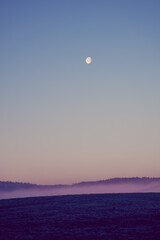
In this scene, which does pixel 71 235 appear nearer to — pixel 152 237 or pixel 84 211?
pixel 152 237

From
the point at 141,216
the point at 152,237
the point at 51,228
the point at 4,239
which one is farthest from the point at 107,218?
the point at 4,239

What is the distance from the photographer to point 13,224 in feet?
83.4

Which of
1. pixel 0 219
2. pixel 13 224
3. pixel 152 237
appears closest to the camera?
pixel 152 237

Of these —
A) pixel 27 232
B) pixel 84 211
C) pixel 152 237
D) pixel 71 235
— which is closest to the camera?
pixel 152 237

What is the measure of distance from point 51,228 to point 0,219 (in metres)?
8.22

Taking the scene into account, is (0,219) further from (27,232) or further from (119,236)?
(119,236)

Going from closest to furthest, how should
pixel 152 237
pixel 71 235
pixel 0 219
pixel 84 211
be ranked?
pixel 152 237 → pixel 71 235 → pixel 0 219 → pixel 84 211

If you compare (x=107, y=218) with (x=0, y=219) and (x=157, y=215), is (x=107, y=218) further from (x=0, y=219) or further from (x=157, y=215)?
→ (x=0, y=219)

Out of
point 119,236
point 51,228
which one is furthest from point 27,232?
point 119,236

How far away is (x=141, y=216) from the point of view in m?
26.8

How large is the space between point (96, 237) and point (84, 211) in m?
11.5

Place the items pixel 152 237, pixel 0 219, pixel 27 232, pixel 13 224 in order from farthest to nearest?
pixel 0 219 → pixel 13 224 → pixel 27 232 → pixel 152 237

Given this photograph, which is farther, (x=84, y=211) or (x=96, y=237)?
(x=84, y=211)

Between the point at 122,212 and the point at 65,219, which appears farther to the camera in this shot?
the point at 122,212
